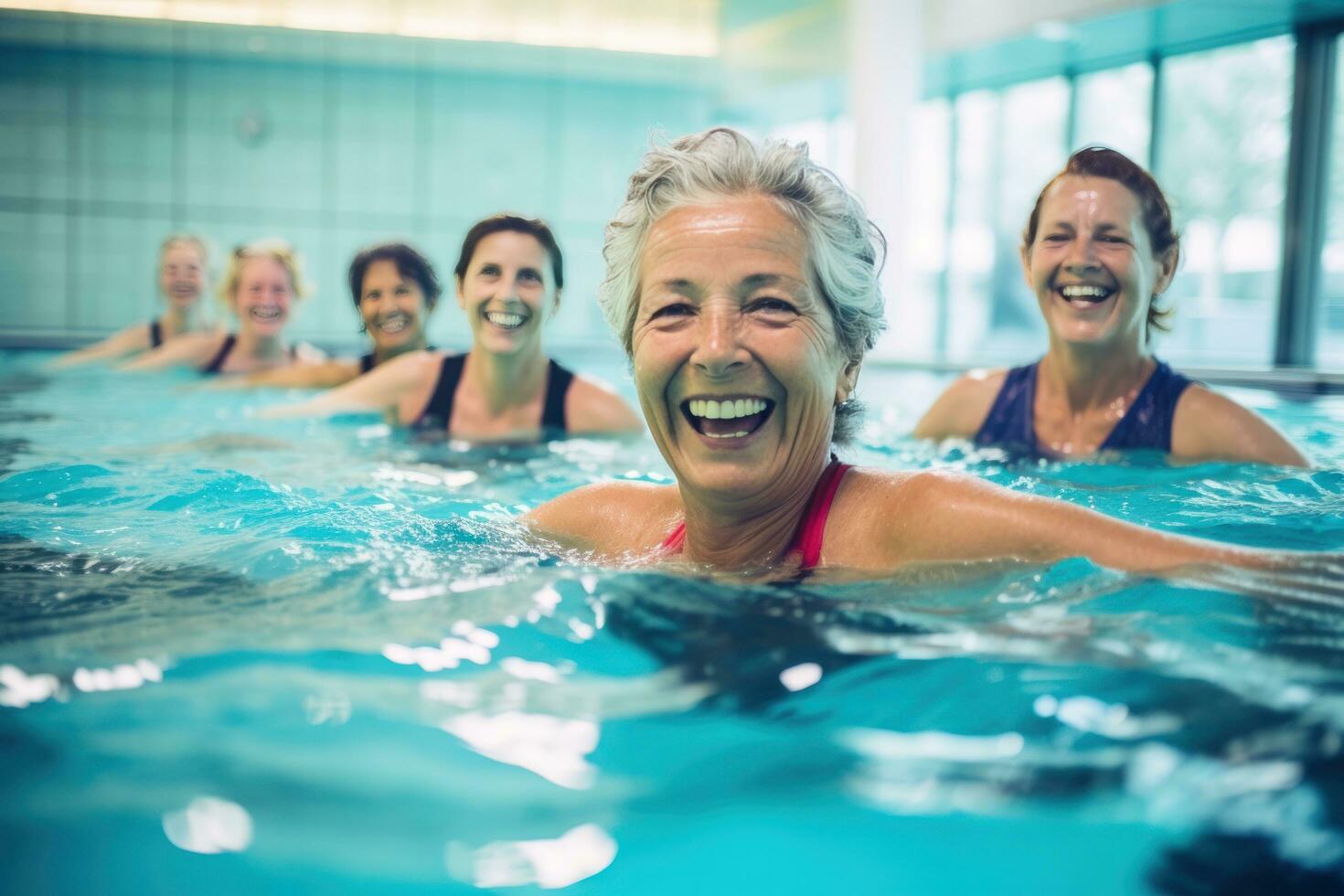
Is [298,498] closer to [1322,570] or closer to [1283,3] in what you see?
[1322,570]

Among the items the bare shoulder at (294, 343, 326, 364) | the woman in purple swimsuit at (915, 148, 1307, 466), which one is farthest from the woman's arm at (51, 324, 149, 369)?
the woman in purple swimsuit at (915, 148, 1307, 466)

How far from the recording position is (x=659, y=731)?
1.46m

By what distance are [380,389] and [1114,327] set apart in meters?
3.26

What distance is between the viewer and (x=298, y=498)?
341 centimetres

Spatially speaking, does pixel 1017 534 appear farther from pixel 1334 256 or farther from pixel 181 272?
pixel 1334 256

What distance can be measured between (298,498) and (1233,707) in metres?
2.70

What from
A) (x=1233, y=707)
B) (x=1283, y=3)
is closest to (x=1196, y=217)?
(x=1283, y=3)

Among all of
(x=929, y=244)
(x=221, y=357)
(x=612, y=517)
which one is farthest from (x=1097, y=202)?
(x=929, y=244)

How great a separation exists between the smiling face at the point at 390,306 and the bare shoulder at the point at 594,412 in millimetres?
1274

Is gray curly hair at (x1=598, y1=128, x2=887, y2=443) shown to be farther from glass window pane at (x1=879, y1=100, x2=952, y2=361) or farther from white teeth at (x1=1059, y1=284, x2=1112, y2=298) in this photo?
glass window pane at (x1=879, y1=100, x2=952, y2=361)

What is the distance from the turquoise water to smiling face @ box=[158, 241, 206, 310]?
7.28 meters

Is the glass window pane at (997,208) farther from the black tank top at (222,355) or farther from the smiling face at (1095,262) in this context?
the smiling face at (1095,262)

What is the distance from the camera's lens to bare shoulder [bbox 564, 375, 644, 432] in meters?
5.22

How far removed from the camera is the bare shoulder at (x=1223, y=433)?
372 cm
